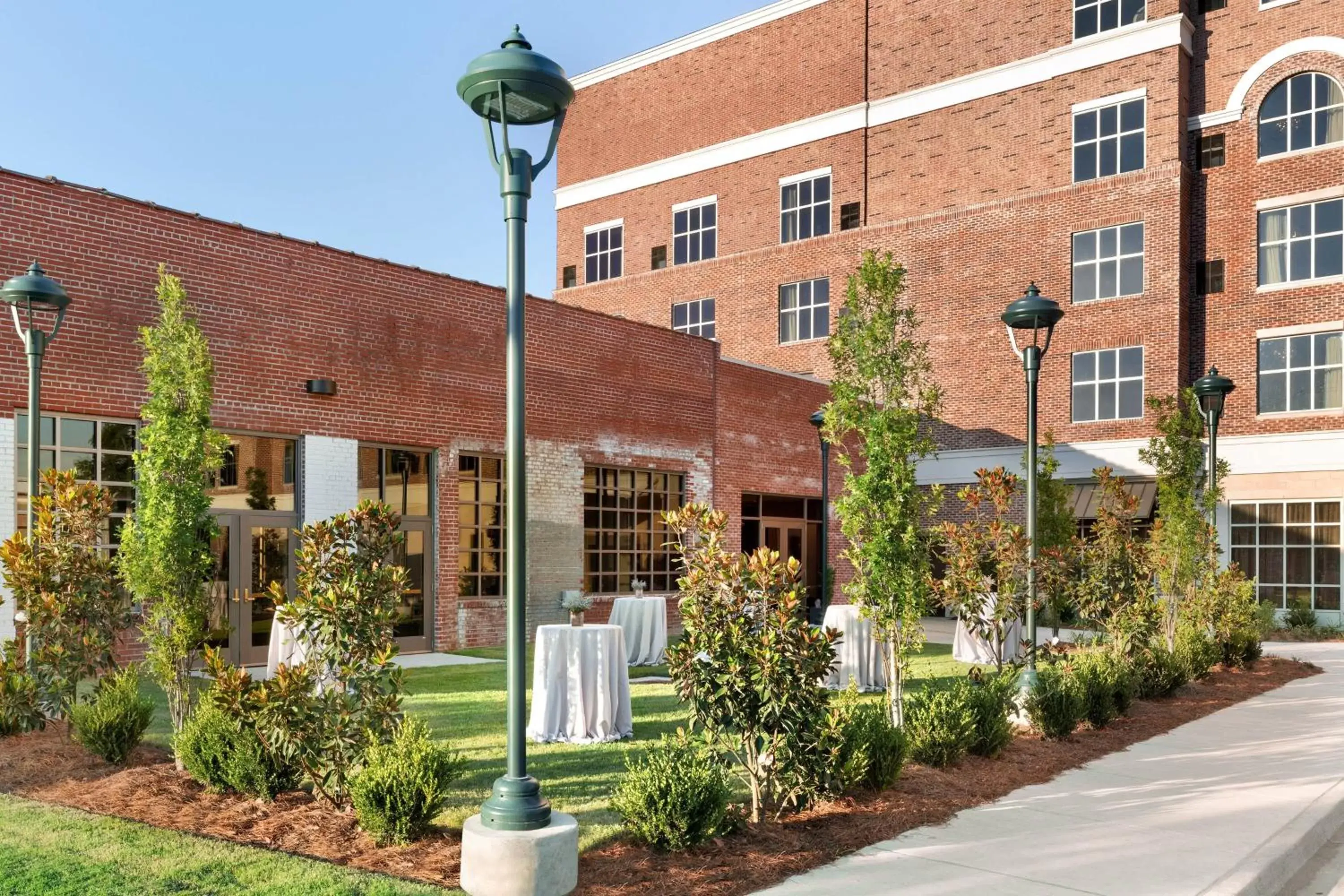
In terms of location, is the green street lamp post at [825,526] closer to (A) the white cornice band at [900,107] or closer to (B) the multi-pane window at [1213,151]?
(A) the white cornice band at [900,107]

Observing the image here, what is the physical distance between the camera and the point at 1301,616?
80.7 ft

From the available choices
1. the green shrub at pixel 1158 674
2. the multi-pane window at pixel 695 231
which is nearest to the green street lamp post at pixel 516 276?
the green shrub at pixel 1158 674

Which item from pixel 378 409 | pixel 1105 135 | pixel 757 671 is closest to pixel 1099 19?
pixel 1105 135

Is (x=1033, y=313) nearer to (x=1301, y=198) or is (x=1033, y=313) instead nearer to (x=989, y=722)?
(x=989, y=722)

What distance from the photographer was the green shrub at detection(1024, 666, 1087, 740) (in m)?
9.41

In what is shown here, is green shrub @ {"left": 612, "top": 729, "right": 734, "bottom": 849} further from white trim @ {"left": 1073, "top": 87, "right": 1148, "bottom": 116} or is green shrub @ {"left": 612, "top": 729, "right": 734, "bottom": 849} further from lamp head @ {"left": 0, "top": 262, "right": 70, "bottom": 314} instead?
white trim @ {"left": 1073, "top": 87, "right": 1148, "bottom": 116}

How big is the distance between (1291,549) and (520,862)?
25694 millimetres

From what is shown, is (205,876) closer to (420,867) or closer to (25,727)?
(420,867)

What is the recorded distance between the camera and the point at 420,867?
5.59m

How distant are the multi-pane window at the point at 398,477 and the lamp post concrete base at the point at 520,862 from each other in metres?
11.1

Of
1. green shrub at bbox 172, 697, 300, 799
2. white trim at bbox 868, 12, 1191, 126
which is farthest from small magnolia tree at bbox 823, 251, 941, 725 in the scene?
Answer: white trim at bbox 868, 12, 1191, 126

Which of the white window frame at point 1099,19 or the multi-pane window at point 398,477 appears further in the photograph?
the white window frame at point 1099,19

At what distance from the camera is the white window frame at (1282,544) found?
2494cm

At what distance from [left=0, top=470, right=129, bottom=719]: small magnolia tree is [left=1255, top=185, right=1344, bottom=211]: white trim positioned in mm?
26390
